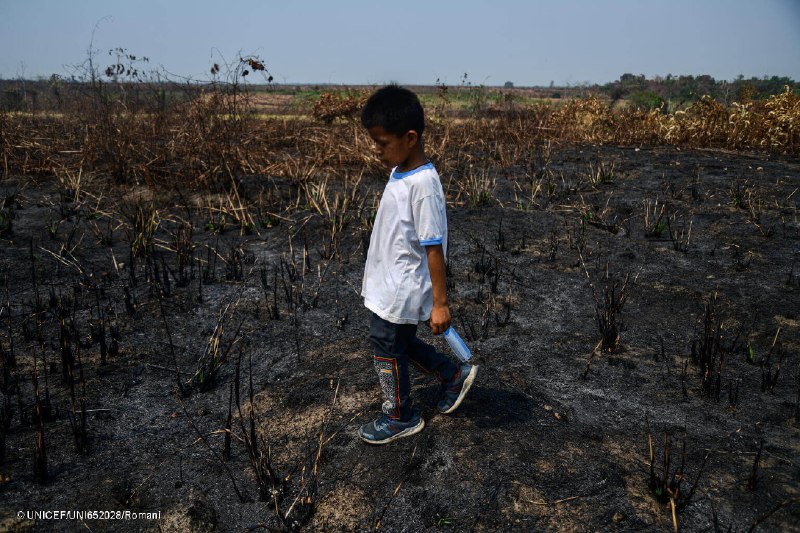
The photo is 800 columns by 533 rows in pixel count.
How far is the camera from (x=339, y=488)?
8.05 ft

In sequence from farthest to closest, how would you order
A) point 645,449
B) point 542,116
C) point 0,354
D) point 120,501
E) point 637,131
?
point 542,116 → point 637,131 → point 0,354 → point 645,449 → point 120,501

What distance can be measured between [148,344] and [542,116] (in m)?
11.2

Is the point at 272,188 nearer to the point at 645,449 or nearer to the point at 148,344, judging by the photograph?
the point at 148,344

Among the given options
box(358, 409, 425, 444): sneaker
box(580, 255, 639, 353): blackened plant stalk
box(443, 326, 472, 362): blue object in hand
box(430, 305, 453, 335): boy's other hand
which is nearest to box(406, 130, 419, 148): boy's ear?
box(430, 305, 453, 335): boy's other hand

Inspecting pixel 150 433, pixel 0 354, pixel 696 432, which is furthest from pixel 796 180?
pixel 0 354

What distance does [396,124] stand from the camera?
7.69ft

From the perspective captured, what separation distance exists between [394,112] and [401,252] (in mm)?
616

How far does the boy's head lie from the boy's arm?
0.41 meters

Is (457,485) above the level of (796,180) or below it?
below

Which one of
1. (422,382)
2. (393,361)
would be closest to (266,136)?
(422,382)

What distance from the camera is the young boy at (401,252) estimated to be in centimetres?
236

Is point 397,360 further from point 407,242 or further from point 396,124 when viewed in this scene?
point 396,124

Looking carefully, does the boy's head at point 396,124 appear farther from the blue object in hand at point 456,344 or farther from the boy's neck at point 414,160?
the blue object in hand at point 456,344

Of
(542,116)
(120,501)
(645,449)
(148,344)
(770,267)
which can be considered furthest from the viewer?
(542,116)
